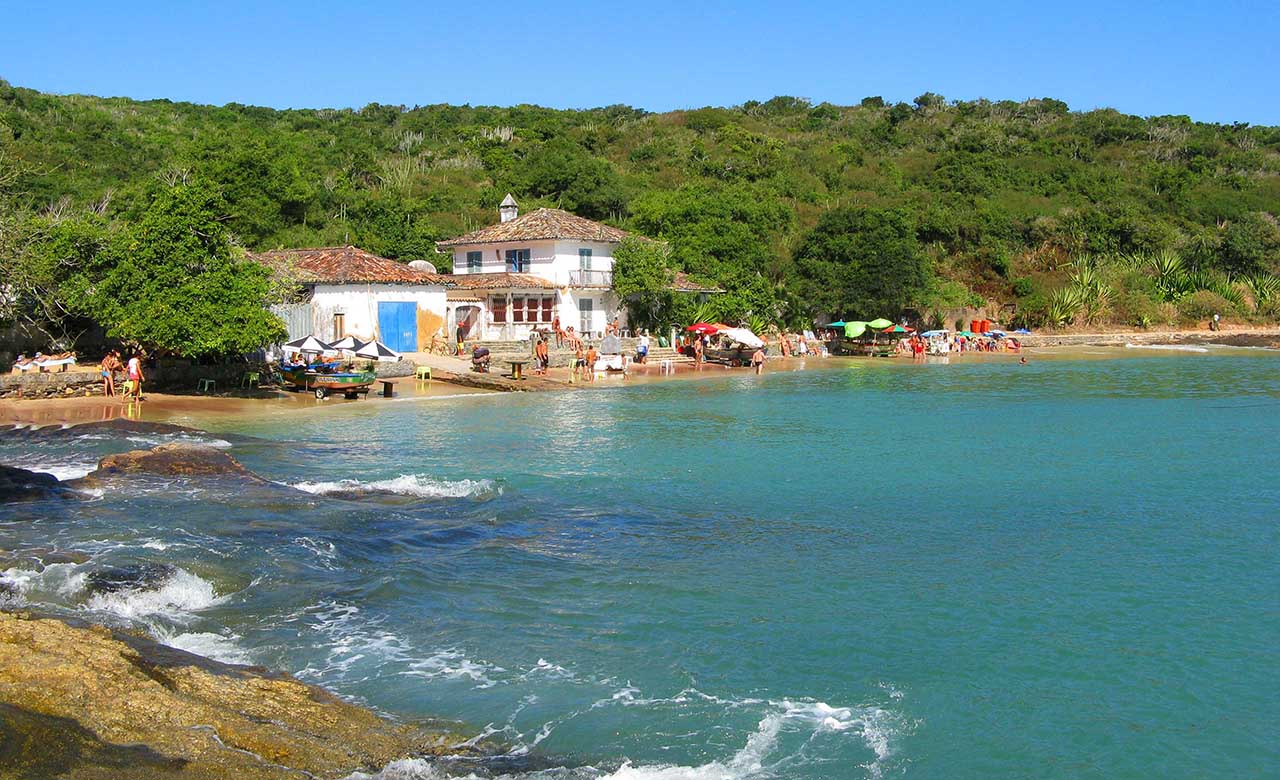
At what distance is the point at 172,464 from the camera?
17.7 meters

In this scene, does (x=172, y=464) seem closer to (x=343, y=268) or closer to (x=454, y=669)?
(x=454, y=669)

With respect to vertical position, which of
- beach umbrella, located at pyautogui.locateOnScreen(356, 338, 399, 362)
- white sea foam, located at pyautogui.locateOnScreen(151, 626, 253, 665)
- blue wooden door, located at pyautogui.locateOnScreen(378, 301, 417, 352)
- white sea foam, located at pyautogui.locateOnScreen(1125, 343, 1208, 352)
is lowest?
white sea foam, located at pyautogui.locateOnScreen(151, 626, 253, 665)

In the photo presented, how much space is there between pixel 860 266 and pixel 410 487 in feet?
127

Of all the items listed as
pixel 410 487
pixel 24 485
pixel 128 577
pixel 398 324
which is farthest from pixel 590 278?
pixel 128 577

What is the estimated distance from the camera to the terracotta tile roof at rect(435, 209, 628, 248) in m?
46.9

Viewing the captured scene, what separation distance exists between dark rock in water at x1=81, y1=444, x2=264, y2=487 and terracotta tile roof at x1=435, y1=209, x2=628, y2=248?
29492mm

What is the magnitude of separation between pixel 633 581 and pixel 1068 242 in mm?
64880

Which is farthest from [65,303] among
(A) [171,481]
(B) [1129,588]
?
(B) [1129,588]

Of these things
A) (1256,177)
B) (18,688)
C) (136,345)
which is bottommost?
(18,688)

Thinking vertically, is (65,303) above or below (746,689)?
above

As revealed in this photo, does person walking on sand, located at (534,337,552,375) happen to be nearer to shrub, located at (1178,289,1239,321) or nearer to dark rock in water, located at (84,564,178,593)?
dark rock in water, located at (84,564,178,593)

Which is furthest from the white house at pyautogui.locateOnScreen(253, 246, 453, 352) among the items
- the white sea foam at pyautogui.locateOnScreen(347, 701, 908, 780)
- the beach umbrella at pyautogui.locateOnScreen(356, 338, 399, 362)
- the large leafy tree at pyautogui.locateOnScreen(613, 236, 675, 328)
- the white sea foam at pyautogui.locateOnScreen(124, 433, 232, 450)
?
the white sea foam at pyautogui.locateOnScreen(347, 701, 908, 780)

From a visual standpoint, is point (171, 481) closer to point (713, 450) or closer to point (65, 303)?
point (713, 450)

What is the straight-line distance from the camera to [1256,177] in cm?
8725
